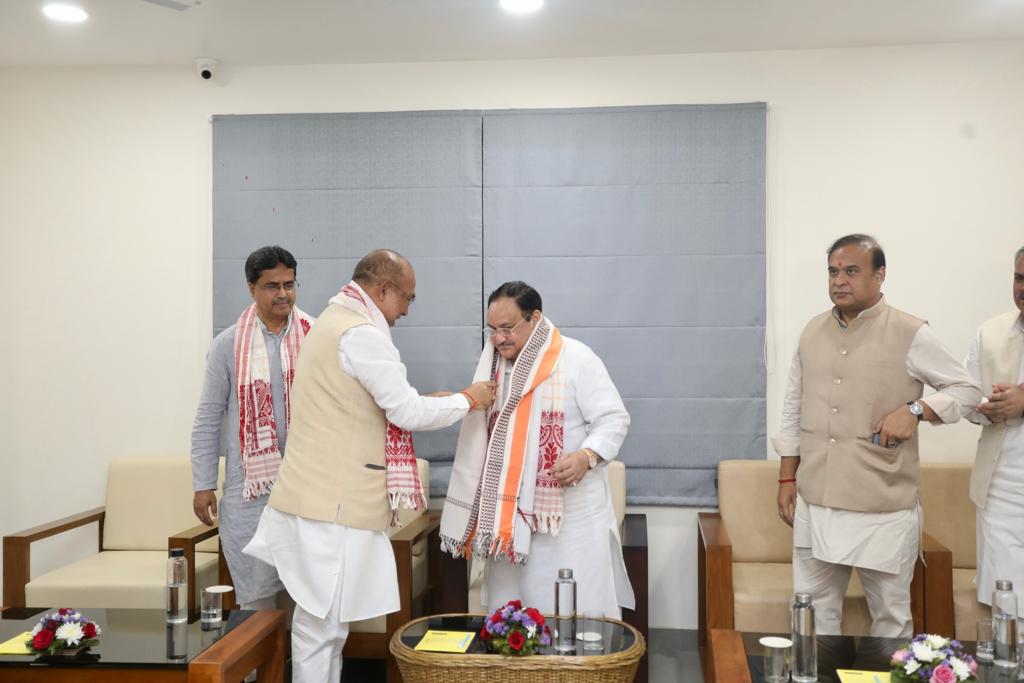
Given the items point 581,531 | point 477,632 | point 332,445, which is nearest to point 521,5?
point 332,445

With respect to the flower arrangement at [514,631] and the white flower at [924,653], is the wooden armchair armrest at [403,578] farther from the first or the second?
the white flower at [924,653]

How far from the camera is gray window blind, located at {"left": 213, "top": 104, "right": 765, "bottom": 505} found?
4098 mm

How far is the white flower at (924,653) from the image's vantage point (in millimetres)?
2188

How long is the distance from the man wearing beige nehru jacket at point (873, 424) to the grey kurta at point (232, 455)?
189cm

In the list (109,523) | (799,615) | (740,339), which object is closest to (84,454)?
(109,523)

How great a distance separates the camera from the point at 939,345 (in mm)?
3037

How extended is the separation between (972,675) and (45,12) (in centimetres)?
390

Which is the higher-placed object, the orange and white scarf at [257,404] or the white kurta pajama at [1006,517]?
the orange and white scarf at [257,404]

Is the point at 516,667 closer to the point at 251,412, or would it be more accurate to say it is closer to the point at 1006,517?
the point at 251,412

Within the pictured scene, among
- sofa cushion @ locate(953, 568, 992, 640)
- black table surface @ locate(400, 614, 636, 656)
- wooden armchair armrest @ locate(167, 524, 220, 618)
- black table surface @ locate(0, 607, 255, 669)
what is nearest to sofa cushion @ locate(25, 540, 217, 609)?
wooden armchair armrest @ locate(167, 524, 220, 618)

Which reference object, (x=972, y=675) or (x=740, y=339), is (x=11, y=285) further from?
(x=972, y=675)

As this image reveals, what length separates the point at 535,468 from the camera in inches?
121

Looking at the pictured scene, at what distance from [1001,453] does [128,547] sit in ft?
11.6

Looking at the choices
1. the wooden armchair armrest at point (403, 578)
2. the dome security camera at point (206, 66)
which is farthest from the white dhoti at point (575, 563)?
the dome security camera at point (206, 66)
